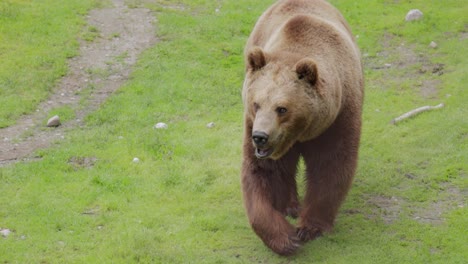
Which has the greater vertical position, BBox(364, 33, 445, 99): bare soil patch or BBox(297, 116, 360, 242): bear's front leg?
BBox(297, 116, 360, 242): bear's front leg

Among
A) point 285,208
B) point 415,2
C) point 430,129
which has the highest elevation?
point 285,208

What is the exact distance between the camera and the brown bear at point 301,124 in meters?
6.36

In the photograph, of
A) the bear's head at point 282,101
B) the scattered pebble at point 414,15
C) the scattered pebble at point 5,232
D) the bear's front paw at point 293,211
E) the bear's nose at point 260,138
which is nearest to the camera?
the bear's nose at point 260,138

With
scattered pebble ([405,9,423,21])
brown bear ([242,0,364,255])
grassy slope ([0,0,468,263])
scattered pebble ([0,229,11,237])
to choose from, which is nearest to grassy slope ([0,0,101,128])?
grassy slope ([0,0,468,263])

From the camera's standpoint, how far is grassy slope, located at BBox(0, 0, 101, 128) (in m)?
11.1

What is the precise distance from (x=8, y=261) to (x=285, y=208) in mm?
2897

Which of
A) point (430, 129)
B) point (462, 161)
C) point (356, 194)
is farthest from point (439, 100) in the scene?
point (356, 194)

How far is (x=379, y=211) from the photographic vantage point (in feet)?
26.1

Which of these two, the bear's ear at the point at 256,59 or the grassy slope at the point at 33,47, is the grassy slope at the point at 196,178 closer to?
the grassy slope at the point at 33,47

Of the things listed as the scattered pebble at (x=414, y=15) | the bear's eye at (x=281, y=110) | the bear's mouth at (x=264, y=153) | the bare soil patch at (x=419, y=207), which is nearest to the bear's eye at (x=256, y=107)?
the bear's eye at (x=281, y=110)

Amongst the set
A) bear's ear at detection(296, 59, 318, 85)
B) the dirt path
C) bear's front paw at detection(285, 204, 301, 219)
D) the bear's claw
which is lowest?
the dirt path

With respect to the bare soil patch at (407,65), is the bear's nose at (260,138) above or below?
above

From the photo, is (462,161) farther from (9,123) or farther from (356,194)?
(9,123)

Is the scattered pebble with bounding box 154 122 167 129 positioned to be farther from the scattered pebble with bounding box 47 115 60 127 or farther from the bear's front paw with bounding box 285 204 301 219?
the bear's front paw with bounding box 285 204 301 219
